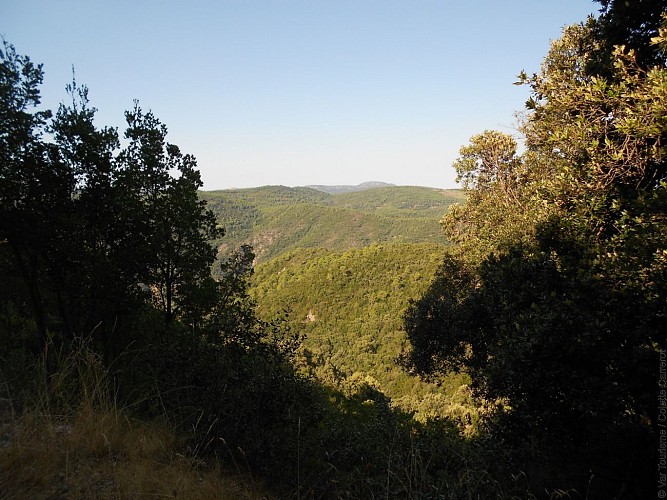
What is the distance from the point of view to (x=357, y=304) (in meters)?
78.3

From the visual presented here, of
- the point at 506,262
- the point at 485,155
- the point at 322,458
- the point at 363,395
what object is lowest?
the point at 363,395

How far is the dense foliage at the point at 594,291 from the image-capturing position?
4.98 meters

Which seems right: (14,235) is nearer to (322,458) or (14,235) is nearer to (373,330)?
(322,458)

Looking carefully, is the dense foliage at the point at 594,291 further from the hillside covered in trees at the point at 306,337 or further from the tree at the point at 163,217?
the tree at the point at 163,217

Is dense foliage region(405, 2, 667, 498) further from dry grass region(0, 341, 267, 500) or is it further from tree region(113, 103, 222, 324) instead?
tree region(113, 103, 222, 324)

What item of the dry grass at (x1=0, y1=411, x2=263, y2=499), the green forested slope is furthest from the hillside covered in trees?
the green forested slope

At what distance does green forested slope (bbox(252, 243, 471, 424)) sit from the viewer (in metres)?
56.9

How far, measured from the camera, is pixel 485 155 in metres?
16.8

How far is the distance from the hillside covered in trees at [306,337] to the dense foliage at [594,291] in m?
0.03

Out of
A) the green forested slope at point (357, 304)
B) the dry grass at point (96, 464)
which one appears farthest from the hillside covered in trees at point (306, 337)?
the green forested slope at point (357, 304)

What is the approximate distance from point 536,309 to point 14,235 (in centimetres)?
1348

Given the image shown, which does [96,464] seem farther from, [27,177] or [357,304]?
[357,304]

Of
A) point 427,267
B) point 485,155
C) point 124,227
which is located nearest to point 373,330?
point 427,267

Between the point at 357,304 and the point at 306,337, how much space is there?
72.3 meters
